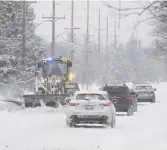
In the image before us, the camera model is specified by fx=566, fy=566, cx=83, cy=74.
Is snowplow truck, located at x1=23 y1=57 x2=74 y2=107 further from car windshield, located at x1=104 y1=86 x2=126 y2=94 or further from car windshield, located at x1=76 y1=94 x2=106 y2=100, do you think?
car windshield, located at x1=76 y1=94 x2=106 y2=100

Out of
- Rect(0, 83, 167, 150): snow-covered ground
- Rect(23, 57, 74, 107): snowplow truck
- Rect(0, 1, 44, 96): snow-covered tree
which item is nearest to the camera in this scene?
Rect(0, 83, 167, 150): snow-covered ground

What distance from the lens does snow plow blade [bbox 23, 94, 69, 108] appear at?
29.2 m

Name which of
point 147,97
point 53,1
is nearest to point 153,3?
point 147,97

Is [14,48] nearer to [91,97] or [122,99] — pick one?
[122,99]

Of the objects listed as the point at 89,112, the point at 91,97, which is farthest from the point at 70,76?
the point at 89,112

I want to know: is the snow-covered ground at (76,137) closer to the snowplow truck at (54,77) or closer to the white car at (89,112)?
the white car at (89,112)

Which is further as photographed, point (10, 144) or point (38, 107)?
point (38, 107)

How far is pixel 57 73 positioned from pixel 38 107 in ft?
13.5

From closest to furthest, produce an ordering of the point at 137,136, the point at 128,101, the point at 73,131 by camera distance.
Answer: the point at 137,136
the point at 73,131
the point at 128,101

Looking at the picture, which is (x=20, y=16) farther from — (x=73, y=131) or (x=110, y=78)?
(x=110, y=78)

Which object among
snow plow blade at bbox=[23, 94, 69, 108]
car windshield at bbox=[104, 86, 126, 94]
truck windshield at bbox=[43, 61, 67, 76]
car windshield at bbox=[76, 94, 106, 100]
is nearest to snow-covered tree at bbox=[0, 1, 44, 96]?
truck windshield at bbox=[43, 61, 67, 76]

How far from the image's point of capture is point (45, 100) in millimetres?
29500

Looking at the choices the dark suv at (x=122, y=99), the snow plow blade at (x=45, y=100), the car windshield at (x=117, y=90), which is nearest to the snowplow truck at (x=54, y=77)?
the snow plow blade at (x=45, y=100)

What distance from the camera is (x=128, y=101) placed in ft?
90.2
